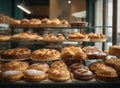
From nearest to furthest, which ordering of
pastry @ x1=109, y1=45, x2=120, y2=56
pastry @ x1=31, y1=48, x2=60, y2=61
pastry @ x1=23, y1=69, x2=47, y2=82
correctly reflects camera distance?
pastry @ x1=23, y1=69, x2=47, y2=82, pastry @ x1=31, y1=48, x2=60, y2=61, pastry @ x1=109, y1=45, x2=120, y2=56

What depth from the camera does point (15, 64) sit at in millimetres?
2803

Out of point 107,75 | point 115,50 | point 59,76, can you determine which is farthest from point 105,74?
point 115,50

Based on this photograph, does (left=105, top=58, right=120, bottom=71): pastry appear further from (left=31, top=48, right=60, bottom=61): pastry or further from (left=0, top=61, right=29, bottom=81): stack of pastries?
(left=0, top=61, right=29, bottom=81): stack of pastries

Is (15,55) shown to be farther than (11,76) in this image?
Yes

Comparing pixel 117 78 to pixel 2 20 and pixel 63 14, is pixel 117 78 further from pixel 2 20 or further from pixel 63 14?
pixel 63 14

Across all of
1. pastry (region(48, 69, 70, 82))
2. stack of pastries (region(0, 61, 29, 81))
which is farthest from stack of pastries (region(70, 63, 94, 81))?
stack of pastries (region(0, 61, 29, 81))

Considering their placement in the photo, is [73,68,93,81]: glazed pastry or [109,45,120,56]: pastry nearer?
[73,68,93,81]: glazed pastry

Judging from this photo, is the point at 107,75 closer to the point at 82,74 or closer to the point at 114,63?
the point at 82,74

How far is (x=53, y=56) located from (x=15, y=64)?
20.8 inches

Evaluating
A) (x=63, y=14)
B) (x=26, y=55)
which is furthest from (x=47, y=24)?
(x=63, y=14)

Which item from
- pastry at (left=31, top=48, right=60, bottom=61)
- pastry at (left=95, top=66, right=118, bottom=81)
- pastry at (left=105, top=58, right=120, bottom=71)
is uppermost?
pastry at (left=31, top=48, right=60, bottom=61)

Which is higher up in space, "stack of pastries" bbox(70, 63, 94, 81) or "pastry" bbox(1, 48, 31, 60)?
"pastry" bbox(1, 48, 31, 60)

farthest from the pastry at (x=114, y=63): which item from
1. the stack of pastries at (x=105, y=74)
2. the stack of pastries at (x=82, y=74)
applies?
the stack of pastries at (x=82, y=74)

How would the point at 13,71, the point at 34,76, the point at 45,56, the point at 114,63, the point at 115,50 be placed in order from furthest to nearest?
1. the point at 115,50
2. the point at 45,56
3. the point at 114,63
4. the point at 13,71
5. the point at 34,76
